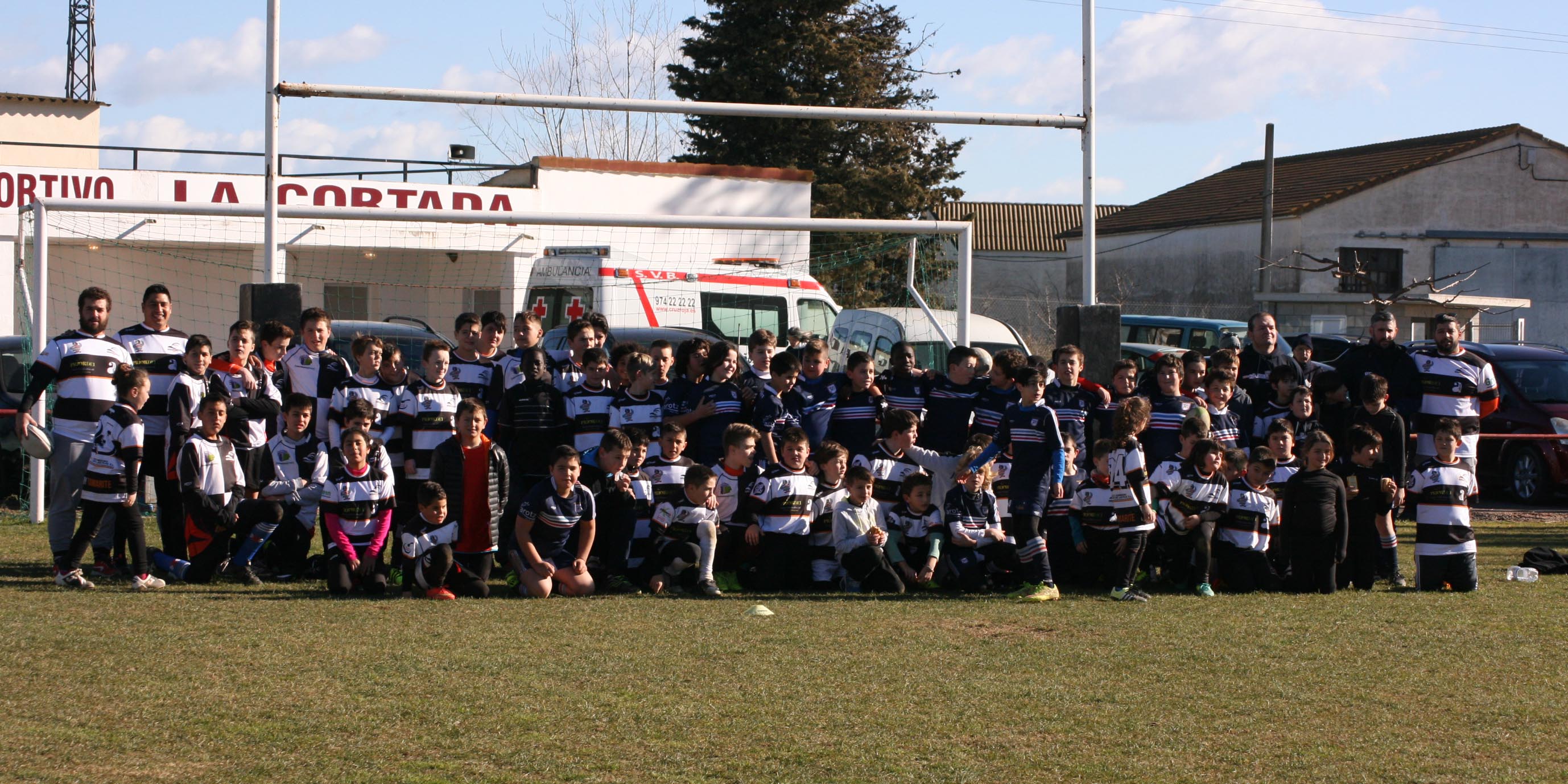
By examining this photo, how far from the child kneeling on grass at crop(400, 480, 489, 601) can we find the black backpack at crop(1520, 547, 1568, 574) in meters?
6.82

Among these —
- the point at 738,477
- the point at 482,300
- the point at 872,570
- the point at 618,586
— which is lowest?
the point at 618,586

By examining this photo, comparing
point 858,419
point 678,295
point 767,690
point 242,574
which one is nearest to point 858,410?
point 858,419

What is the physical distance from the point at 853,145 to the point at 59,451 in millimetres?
26833

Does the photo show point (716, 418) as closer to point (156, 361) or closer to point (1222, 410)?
point (1222, 410)

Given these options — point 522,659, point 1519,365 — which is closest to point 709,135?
point 1519,365

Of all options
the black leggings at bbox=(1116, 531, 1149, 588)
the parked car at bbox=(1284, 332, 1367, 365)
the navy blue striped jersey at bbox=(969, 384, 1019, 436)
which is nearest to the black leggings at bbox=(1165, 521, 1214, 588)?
the black leggings at bbox=(1116, 531, 1149, 588)

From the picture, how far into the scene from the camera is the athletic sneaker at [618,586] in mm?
8320

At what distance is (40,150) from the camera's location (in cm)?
2767

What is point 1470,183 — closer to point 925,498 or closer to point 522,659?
point 925,498

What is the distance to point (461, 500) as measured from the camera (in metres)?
8.08

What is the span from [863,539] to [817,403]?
1.10 meters

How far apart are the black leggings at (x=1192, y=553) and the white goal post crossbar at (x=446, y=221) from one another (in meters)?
3.00

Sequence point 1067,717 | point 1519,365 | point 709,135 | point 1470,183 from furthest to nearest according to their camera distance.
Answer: point 1470,183, point 709,135, point 1519,365, point 1067,717

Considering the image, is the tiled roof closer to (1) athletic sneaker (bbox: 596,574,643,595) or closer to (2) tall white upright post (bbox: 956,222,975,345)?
(2) tall white upright post (bbox: 956,222,975,345)
